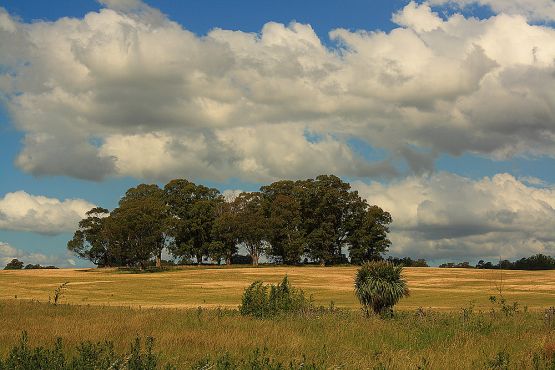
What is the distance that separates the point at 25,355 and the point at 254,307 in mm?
14311

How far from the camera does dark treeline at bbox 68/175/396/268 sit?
113250 millimetres

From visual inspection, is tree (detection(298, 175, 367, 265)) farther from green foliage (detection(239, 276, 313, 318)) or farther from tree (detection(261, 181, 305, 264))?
green foliage (detection(239, 276, 313, 318))

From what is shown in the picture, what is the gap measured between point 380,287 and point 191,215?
95.5 m

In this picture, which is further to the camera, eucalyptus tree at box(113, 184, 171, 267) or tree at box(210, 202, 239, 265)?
tree at box(210, 202, 239, 265)

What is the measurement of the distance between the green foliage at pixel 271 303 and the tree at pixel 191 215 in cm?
9011

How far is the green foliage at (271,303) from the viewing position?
2477 cm

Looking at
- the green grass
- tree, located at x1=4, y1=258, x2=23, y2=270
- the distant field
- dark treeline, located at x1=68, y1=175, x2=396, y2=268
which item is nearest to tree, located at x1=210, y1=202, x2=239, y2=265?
dark treeline, located at x1=68, y1=175, x2=396, y2=268

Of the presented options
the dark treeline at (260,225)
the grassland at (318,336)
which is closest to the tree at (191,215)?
the dark treeline at (260,225)

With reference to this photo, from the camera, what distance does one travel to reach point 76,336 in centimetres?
1670

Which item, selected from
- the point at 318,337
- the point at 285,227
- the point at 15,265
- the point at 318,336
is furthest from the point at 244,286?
the point at 15,265

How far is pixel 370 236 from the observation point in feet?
370

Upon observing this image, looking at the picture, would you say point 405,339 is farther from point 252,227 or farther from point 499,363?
point 252,227

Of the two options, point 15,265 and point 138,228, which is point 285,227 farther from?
point 15,265

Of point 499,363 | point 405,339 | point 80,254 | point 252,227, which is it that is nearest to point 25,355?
point 499,363
